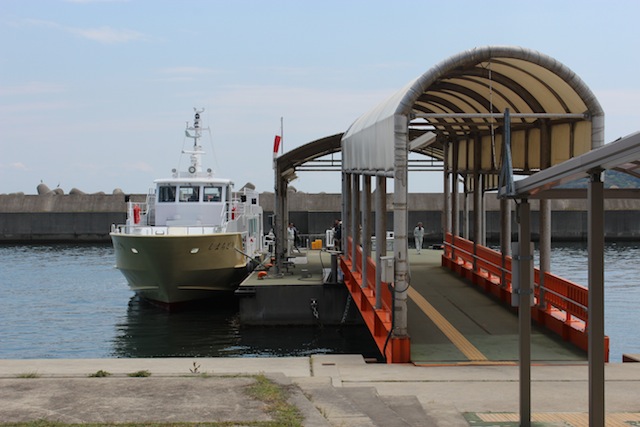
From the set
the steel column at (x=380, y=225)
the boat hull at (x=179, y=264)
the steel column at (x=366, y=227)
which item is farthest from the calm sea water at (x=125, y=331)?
the steel column at (x=380, y=225)

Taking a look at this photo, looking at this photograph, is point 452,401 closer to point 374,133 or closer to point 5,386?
point 5,386

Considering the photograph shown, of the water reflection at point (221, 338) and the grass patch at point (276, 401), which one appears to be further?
the water reflection at point (221, 338)

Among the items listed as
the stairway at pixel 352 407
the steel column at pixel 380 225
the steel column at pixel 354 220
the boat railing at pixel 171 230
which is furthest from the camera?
the boat railing at pixel 171 230

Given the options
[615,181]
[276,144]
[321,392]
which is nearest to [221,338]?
[276,144]

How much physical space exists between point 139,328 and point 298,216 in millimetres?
39087

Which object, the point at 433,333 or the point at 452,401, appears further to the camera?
the point at 433,333

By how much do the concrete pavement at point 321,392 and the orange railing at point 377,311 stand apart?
49cm

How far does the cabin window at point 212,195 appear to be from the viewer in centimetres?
2980

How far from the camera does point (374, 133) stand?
16.5m

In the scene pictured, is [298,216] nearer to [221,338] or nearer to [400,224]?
[221,338]

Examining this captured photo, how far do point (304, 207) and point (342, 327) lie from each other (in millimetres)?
42803

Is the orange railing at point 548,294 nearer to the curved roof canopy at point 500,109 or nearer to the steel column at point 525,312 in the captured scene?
the curved roof canopy at point 500,109

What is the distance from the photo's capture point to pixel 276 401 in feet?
29.2

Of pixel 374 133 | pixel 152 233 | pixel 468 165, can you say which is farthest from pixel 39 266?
pixel 374 133
